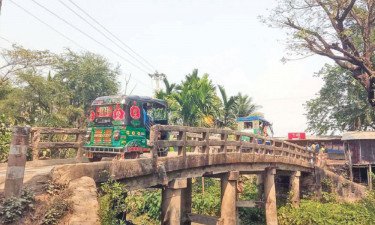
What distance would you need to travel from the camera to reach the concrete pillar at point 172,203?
6700 millimetres

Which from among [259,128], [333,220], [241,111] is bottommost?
[333,220]

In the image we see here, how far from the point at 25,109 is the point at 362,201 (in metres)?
23.7

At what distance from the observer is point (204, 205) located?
1733 centimetres

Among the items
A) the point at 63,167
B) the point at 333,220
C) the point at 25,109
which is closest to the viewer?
the point at 63,167

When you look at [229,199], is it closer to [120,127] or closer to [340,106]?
[120,127]

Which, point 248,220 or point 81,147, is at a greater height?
point 81,147

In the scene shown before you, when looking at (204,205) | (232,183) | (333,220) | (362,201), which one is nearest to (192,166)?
(232,183)

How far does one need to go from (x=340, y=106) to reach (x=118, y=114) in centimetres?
2883

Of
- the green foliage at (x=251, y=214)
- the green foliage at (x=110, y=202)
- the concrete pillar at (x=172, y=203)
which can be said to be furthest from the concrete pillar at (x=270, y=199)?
the green foliage at (x=110, y=202)

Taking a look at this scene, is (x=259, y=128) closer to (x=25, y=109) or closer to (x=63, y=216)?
(x=25, y=109)

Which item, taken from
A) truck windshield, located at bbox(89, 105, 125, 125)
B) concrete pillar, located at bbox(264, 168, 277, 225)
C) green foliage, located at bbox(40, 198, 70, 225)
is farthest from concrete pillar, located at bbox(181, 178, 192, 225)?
green foliage, located at bbox(40, 198, 70, 225)

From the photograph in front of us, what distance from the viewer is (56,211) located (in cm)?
354

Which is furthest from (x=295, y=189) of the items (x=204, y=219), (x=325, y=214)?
(x=204, y=219)

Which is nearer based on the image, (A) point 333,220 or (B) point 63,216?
(B) point 63,216
